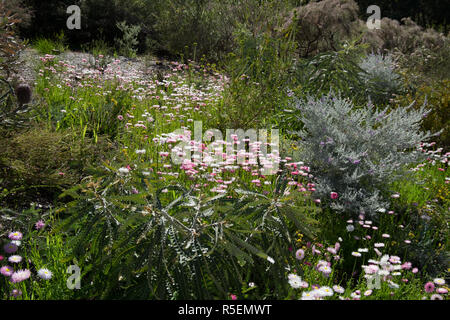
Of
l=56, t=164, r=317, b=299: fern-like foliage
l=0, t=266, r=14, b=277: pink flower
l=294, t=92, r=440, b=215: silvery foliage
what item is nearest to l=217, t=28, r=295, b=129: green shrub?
l=294, t=92, r=440, b=215: silvery foliage

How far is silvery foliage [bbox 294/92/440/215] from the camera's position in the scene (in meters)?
3.07

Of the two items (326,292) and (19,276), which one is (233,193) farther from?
(19,276)

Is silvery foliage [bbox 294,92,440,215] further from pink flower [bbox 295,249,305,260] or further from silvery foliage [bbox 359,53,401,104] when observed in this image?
silvery foliage [bbox 359,53,401,104]

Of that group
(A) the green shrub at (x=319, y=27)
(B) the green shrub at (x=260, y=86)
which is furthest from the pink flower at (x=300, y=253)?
(A) the green shrub at (x=319, y=27)

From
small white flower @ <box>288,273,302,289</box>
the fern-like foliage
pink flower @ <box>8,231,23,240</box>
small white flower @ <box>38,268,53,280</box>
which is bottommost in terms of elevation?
small white flower @ <box>38,268,53,280</box>

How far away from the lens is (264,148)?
384 cm

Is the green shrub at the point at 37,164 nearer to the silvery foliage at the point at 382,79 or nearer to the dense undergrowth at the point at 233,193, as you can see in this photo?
the dense undergrowth at the point at 233,193

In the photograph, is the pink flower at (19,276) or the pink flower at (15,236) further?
the pink flower at (15,236)

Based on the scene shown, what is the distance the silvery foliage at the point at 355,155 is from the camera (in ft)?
10.1

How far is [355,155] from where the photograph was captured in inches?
122

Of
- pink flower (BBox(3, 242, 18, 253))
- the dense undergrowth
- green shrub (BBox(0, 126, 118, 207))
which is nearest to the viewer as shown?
the dense undergrowth

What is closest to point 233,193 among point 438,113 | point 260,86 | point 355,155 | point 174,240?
point 355,155

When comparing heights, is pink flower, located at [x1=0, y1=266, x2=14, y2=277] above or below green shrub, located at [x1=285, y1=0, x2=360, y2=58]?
below

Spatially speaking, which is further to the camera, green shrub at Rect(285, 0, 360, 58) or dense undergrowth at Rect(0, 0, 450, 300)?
green shrub at Rect(285, 0, 360, 58)
